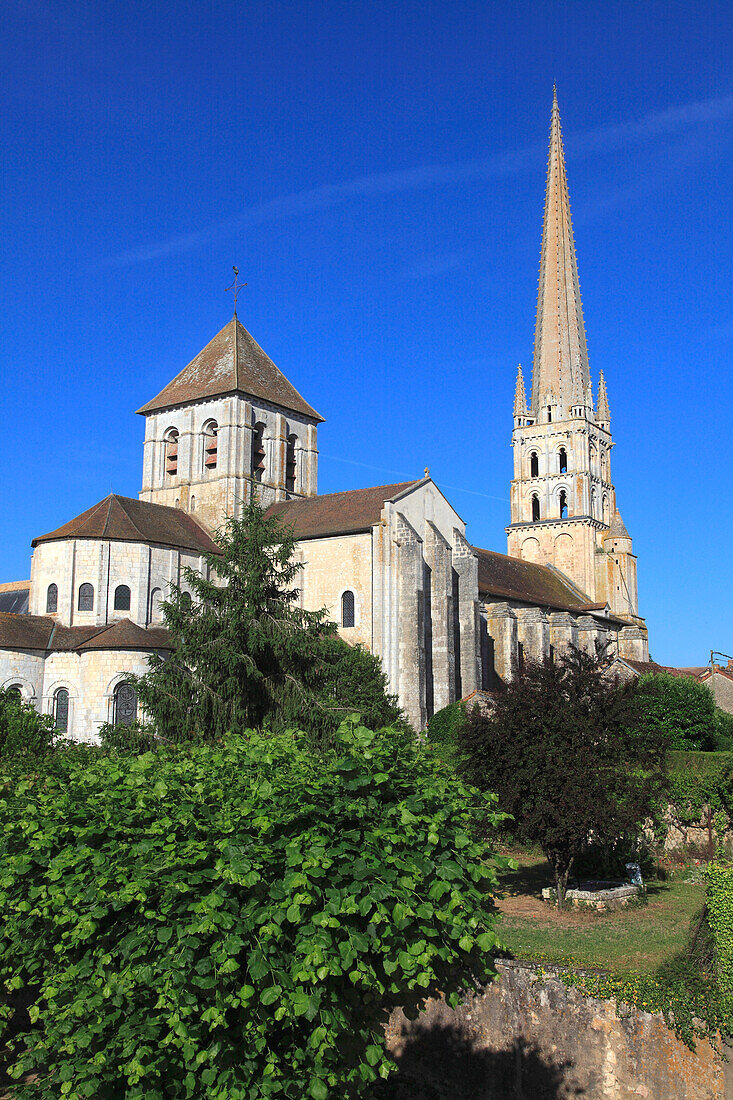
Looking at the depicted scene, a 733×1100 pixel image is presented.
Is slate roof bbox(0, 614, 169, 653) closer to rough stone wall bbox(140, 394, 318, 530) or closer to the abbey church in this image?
the abbey church

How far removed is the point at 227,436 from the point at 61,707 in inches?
654

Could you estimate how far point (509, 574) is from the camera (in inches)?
2089

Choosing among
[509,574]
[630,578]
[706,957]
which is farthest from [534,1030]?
[630,578]

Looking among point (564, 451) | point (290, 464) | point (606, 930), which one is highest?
Answer: point (564, 451)

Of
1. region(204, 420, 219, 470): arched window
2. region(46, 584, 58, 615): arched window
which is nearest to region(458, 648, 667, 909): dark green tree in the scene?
region(46, 584, 58, 615): arched window

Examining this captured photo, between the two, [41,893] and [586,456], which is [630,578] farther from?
[41,893]

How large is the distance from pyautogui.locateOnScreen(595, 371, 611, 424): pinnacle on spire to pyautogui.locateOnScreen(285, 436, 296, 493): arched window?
104 ft

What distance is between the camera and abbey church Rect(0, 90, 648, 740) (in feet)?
115

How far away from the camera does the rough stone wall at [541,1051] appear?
11.7 metres

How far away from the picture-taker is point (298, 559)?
4050cm

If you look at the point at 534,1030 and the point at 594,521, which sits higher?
the point at 594,521

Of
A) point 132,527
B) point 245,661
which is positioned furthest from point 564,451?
point 245,661

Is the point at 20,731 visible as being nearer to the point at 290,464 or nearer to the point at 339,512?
the point at 339,512

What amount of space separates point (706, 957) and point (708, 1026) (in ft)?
4.25
